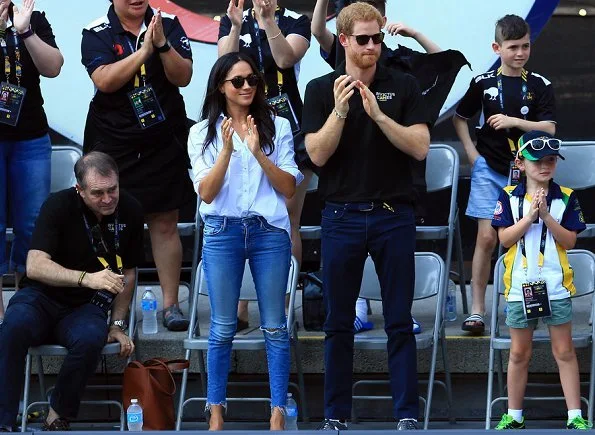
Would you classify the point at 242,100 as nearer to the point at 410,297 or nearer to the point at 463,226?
the point at 410,297

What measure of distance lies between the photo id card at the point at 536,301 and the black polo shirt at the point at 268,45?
5.39 feet

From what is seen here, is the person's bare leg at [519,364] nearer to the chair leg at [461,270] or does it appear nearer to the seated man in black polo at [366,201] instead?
the seated man in black polo at [366,201]

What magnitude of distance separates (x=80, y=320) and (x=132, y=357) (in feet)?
1.56

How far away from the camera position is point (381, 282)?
5.93 metres

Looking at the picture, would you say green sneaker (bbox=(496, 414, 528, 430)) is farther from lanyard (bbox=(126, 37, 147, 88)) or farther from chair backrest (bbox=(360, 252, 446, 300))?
lanyard (bbox=(126, 37, 147, 88))

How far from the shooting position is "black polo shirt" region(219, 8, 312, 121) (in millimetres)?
6773

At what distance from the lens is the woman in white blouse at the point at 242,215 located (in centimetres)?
596

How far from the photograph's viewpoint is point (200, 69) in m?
8.00

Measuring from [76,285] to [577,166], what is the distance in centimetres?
288

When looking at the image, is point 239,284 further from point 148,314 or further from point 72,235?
point 148,314

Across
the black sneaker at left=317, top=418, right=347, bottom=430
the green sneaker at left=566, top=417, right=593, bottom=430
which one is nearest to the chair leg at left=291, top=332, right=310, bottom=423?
the black sneaker at left=317, top=418, right=347, bottom=430

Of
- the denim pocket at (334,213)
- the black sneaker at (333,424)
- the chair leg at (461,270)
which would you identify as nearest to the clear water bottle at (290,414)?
the black sneaker at (333,424)

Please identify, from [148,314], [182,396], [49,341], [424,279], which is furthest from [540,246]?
[49,341]

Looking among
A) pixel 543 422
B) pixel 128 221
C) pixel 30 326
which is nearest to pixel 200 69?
pixel 128 221
